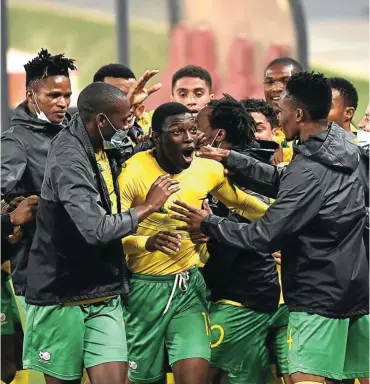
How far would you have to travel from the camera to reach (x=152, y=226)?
6660mm

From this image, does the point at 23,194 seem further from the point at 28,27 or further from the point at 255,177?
the point at 28,27

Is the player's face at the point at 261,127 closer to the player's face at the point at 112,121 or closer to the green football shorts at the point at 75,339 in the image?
the player's face at the point at 112,121

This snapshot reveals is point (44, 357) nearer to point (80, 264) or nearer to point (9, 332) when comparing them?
point (80, 264)

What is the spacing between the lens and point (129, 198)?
257 inches

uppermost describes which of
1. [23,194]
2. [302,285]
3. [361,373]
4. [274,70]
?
[274,70]

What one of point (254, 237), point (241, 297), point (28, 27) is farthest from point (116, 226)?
point (28, 27)

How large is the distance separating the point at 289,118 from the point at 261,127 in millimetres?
1241

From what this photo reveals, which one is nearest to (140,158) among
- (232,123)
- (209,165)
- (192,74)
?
(209,165)

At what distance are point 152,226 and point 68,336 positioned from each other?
2.85 feet

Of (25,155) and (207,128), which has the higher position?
(207,128)

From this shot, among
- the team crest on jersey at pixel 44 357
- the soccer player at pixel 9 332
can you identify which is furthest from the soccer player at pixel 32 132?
the team crest on jersey at pixel 44 357

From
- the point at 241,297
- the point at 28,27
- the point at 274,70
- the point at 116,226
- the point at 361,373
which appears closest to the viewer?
the point at 116,226

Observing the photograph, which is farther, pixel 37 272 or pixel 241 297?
pixel 241 297

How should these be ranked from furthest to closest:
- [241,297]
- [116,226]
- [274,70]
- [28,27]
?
[28,27] < [274,70] < [241,297] < [116,226]
